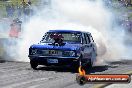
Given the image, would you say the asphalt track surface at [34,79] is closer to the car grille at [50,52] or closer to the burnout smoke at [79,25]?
the car grille at [50,52]

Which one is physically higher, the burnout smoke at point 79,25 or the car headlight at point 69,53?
the car headlight at point 69,53

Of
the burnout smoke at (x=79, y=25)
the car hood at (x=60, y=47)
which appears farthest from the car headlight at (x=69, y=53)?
the burnout smoke at (x=79, y=25)

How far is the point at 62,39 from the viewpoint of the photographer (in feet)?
54.4

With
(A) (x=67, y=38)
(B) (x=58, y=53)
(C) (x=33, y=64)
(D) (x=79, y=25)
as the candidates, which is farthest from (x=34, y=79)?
(D) (x=79, y=25)

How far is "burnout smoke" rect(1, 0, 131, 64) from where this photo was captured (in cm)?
2202

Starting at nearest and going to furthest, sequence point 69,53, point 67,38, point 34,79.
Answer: point 34,79 → point 69,53 → point 67,38

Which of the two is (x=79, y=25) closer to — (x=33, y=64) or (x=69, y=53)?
(x=33, y=64)

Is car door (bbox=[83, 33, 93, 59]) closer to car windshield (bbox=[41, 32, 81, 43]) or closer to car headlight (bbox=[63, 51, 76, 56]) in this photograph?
car windshield (bbox=[41, 32, 81, 43])

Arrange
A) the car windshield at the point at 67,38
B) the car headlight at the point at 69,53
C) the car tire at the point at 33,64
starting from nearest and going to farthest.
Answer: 1. the car headlight at the point at 69,53
2. the car tire at the point at 33,64
3. the car windshield at the point at 67,38

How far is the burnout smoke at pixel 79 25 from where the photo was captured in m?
22.0

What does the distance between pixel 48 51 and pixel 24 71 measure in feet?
4.16

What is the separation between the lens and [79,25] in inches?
970

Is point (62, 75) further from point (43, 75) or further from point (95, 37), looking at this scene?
point (95, 37)

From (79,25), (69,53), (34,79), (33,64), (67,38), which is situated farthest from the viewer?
(79,25)
